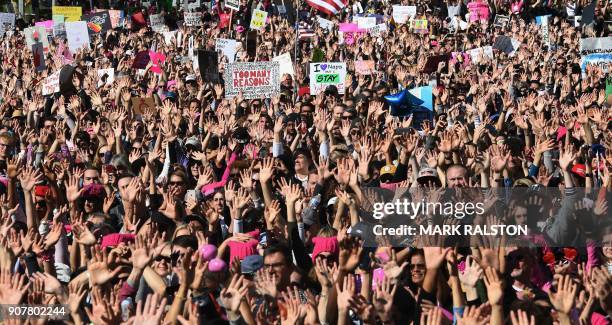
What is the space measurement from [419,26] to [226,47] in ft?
19.9

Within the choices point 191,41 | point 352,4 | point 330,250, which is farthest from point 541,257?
point 352,4

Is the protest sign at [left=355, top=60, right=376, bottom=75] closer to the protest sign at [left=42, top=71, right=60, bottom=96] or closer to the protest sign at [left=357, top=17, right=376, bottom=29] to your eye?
the protest sign at [left=42, top=71, right=60, bottom=96]

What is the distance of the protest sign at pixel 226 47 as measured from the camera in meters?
16.3

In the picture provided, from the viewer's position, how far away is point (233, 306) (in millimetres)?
4395

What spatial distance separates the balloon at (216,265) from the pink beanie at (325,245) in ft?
2.16

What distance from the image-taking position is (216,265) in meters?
4.93

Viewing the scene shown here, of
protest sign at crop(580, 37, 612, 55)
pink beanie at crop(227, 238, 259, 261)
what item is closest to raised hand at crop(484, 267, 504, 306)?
pink beanie at crop(227, 238, 259, 261)

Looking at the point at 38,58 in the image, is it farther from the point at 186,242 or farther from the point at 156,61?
the point at 186,242

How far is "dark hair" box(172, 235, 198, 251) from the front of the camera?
5.41 meters

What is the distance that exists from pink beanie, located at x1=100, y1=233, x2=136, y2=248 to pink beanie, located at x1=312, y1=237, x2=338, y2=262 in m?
1.12

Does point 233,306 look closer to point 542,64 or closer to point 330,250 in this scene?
point 330,250

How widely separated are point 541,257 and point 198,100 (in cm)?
649
